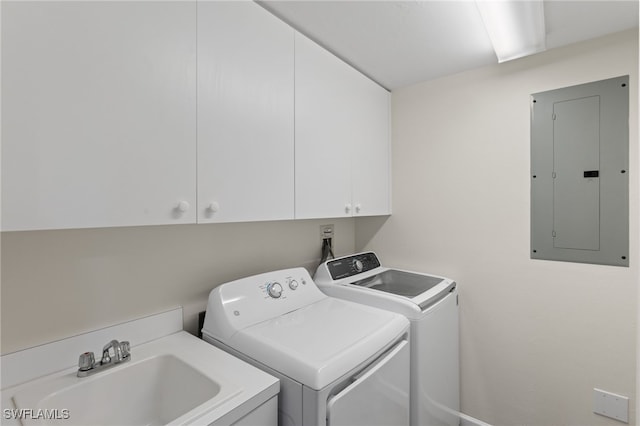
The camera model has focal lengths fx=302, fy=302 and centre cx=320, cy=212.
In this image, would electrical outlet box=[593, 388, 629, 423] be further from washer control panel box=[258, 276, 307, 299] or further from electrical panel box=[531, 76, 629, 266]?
washer control panel box=[258, 276, 307, 299]

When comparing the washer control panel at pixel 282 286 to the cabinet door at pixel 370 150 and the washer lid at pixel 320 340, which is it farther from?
the cabinet door at pixel 370 150

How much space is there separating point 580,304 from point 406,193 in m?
1.11

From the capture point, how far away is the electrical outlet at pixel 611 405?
56.9 inches

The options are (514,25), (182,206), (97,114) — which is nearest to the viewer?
(97,114)

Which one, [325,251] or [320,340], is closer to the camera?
[320,340]

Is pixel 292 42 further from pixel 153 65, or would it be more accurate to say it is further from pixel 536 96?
pixel 536 96

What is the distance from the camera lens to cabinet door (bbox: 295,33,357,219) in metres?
1.41

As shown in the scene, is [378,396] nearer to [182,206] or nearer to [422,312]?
[422,312]

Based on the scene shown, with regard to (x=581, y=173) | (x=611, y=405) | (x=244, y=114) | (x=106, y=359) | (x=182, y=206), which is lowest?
(x=611, y=405)

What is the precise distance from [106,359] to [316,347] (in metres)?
0.73

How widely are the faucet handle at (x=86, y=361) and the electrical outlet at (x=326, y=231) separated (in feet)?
4.53

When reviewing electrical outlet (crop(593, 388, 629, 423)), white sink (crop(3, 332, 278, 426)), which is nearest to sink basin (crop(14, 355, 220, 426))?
Result: white sink (crop(3, 332, 278, 426))

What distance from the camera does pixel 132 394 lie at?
1063mm

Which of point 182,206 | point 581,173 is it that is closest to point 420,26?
point 581,173
